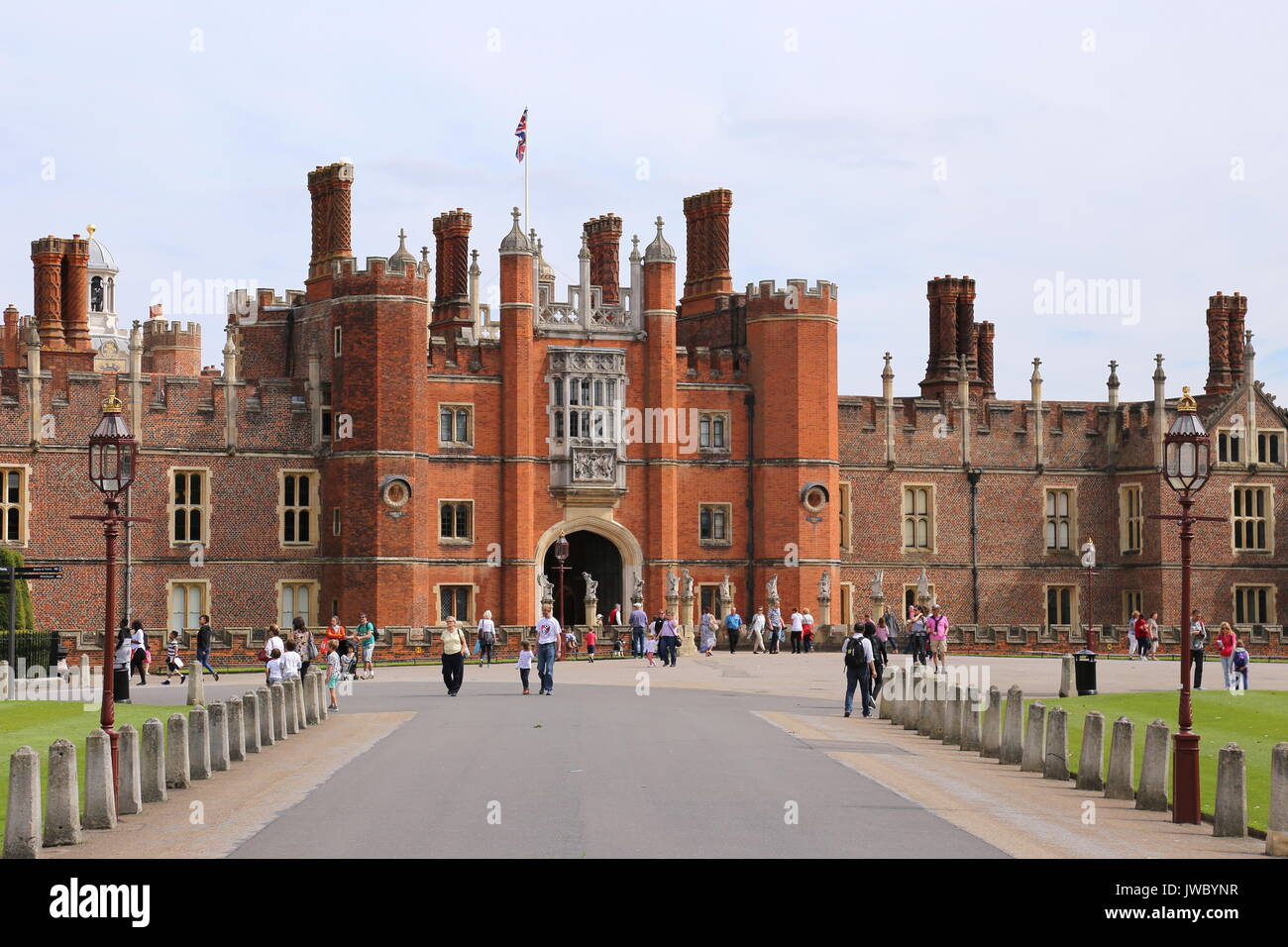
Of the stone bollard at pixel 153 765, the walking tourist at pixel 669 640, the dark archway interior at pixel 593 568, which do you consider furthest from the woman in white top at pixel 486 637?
the stone bollard at pixel 153 765

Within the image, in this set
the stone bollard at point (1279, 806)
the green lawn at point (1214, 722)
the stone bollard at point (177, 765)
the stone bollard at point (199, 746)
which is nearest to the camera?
the stone bollard at point (1279, 806)

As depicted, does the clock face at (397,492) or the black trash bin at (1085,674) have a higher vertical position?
the clock face at (397,492)

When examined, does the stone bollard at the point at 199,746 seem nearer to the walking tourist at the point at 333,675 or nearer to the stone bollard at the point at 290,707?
the stone bollard at the point at 290,707

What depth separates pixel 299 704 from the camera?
2727cm

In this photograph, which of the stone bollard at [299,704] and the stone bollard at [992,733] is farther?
the stone bollard at [299,704]

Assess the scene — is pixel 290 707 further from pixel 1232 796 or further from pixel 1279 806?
pixel 1279 806

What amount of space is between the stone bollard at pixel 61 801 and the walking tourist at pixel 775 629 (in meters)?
35.2

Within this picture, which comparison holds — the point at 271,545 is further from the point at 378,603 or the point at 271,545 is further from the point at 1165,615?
the point at 1165,615

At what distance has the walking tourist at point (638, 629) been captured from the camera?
4706 cm

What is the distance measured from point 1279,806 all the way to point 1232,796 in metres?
0.97

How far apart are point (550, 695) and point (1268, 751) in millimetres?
13254

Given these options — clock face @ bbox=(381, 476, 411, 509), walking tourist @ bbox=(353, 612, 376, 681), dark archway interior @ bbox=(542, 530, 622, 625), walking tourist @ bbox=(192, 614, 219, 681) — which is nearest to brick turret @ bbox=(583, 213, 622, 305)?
dark archway interior @ bbox=(542, 530, 622, 625)

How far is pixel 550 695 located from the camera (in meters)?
32.7
